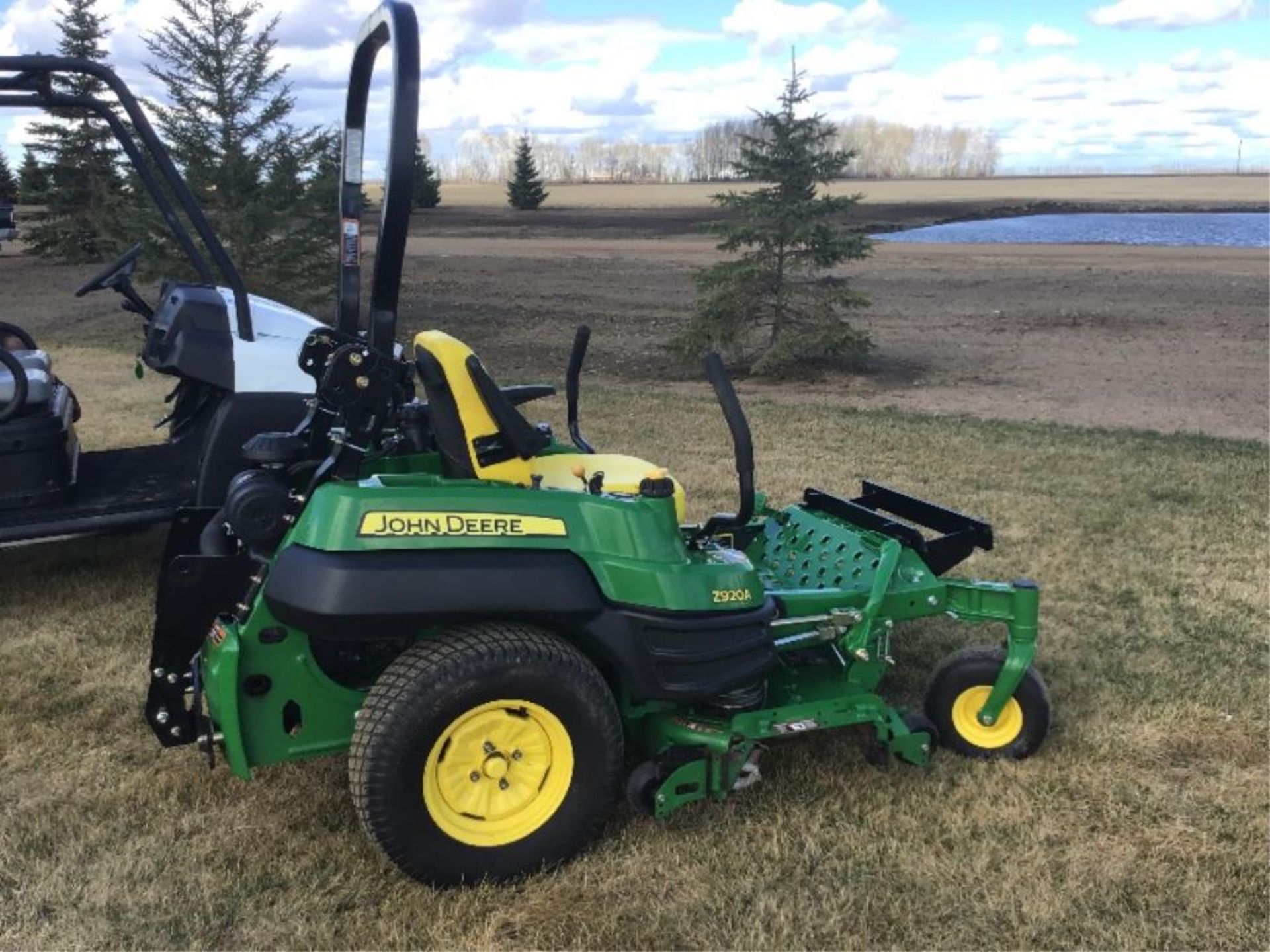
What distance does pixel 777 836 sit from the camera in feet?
10.3

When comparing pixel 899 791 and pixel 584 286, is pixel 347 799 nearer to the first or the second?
pixel 899 791

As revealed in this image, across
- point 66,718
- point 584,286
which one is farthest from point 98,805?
point 584,286

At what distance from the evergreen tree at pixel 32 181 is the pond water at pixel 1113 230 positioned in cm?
2158

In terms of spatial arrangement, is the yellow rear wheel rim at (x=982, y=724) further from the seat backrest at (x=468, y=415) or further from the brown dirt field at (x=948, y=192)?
the brown dirt field at (x=948, y=192)

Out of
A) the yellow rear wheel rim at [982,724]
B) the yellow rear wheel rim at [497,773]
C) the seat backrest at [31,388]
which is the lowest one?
the yellow rear wheel rim at [982,724]

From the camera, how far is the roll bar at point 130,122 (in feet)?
14.7

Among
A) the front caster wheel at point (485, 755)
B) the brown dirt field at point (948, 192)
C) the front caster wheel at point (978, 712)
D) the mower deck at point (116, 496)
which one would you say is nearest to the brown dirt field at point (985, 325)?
the front caster wheel at point (978, 712)

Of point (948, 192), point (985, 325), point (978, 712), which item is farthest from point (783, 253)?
point (948, 192)

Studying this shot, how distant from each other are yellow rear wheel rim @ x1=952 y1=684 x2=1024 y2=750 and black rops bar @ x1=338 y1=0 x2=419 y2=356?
2.04 metres

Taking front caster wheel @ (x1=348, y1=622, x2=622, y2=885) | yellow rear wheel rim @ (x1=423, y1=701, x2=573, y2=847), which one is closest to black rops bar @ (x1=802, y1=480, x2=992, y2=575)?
front caster wheel @ (x1=348, y1=622, x2=622, y2=885)

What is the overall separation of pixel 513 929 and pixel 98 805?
1334mm

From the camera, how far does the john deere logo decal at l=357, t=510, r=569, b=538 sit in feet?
9.04

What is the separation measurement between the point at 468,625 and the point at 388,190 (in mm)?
1098

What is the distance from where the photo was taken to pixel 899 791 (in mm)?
3410
